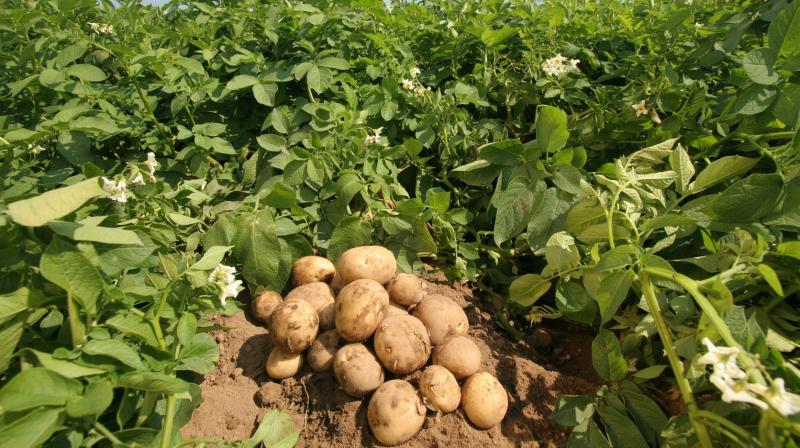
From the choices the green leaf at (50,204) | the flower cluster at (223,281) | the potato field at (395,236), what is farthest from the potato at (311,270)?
the green leaf at (50,204)

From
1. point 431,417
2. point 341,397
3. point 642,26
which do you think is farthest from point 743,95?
point 341,397

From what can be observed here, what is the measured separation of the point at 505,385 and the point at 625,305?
71 cm

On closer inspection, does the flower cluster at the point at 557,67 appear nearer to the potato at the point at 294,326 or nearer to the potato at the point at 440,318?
the potato at the point at 440,318

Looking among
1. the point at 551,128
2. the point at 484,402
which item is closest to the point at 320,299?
the point at 484,402

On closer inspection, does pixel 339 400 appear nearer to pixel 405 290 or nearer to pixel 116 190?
pixel 405 290

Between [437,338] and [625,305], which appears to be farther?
[625,305]

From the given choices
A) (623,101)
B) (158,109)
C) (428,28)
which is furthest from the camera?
(428,28)

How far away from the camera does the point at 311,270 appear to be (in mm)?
1909

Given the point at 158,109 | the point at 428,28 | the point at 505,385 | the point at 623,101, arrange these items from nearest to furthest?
the point at 505,385
the point at 623,101
the point at 158,109
the point at 428,28

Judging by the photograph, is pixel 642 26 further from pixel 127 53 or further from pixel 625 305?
pixel 127 53

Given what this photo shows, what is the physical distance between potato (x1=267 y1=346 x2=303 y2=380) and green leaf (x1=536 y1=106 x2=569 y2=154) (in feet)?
4.06

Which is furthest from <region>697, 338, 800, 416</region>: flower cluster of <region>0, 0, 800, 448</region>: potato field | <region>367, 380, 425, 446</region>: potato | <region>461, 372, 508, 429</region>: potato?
<region>367, 380, 425, 446</region>: potato

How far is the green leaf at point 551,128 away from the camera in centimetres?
179

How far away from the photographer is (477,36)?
2590 mm
